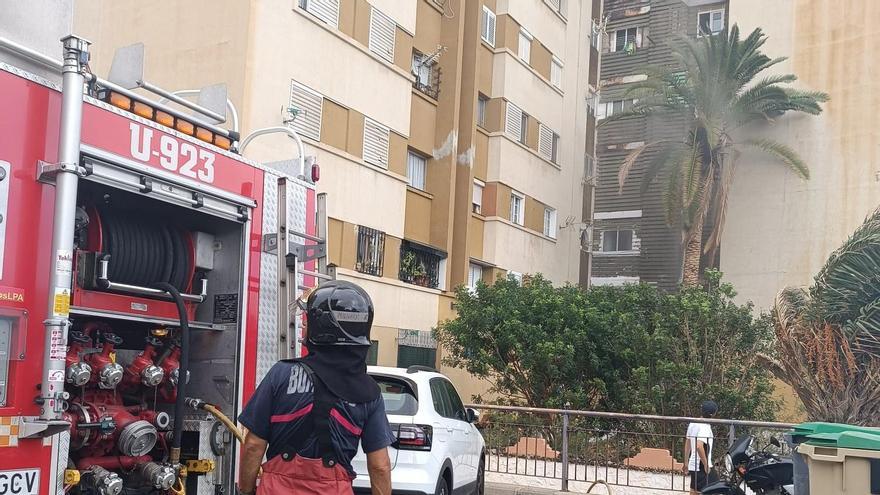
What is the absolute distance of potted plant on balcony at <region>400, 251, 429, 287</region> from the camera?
23.2m

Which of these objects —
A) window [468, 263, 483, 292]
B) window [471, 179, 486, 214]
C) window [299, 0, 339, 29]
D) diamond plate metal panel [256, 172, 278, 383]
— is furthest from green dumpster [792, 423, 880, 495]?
window [471, 179, 486, 214]

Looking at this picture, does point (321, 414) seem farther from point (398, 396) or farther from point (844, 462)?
point (398, 396)

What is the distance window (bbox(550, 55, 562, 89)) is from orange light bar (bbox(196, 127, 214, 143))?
26981 mm

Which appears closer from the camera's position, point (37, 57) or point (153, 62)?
point (37, 57)

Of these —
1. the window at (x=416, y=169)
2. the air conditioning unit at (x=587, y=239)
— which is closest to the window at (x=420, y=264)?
the window at (x=416, y=169)

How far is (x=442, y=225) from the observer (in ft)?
81.5

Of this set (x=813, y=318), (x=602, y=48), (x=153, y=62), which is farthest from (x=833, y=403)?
(x=602, y=48)

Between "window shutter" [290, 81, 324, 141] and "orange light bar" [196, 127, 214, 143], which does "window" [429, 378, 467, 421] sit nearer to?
"orange light bar" [196, 127, 214, 143]

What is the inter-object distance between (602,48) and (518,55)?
9.14 metres

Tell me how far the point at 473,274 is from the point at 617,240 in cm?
1058

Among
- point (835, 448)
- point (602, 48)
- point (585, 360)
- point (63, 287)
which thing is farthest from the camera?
point (602, 48)

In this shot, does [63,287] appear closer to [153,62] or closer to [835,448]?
[835,448]

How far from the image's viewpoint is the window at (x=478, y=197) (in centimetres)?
2709

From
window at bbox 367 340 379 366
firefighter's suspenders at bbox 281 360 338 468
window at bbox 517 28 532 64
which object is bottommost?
window at bbox 367 340 379 366
